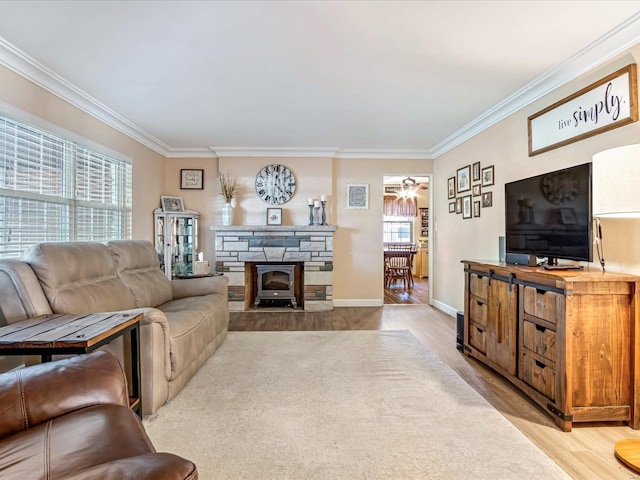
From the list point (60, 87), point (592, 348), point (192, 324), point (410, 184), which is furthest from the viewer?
point (410, 184)

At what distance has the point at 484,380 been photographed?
2699mm

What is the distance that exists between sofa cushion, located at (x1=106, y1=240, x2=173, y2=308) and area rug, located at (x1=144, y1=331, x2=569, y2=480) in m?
0.80

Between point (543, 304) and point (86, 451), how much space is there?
7.86 ft

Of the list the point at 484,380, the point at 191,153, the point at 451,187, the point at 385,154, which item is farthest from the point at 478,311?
the point at 191,153

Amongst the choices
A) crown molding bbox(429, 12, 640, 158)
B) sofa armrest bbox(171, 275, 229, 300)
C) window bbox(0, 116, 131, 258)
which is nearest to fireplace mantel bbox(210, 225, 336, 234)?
window bbox(0, 116, 131, 258)

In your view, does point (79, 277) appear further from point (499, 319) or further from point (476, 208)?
point (476, 208)

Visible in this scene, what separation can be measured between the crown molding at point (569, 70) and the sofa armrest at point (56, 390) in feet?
10.6

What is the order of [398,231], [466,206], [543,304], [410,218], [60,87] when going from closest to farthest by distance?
1. [543,304]
2. [60,87]
3. [466,206]
4. [410,218]
5. [398,231]

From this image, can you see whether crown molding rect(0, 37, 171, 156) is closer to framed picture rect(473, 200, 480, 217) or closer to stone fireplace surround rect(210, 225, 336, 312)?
stone fireplace surround rect(210, 225, 336, 312)

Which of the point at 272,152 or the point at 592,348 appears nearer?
the point at 592,348

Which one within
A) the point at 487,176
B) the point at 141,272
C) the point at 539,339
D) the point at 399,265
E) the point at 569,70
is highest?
the point at 569,70

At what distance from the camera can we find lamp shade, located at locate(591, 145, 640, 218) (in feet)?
5.27

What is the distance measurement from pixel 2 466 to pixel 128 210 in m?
3.83

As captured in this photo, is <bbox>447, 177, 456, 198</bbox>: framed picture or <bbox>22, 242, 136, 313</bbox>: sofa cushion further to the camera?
<bbox>447, 177, 456, 198</bbox>: framed picture
